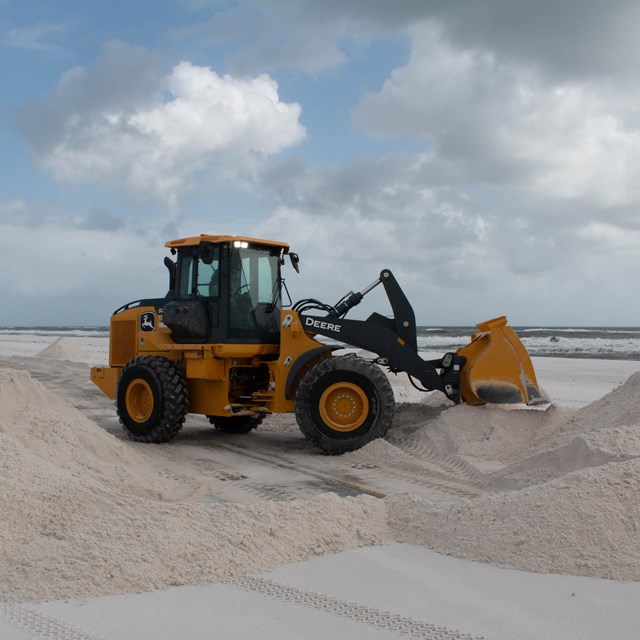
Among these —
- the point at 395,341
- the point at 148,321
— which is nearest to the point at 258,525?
the point at 395,341

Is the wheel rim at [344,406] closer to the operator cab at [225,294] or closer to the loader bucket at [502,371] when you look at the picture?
the operator cab at [225,294]

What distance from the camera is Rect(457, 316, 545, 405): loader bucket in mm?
8883

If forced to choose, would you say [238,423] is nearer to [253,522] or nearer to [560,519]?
[253,522]

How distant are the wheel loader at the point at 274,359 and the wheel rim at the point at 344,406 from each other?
1cm

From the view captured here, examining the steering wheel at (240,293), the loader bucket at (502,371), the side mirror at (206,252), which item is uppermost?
the side mirror at (206,252)

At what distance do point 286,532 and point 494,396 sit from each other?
4678 mm

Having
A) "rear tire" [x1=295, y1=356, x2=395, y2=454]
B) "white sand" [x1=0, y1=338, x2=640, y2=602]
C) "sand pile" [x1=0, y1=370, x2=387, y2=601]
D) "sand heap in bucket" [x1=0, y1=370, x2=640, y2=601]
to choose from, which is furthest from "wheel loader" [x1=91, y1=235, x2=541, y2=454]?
"sand pile" [x1=0, y1=370, x2=387, y2=601]

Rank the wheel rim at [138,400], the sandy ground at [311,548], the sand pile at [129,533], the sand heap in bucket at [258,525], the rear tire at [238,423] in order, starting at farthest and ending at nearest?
the rear tire at [238,423] → the wheel rim at [138,400] → the sand heap in bucket at [258,525] → the sand pile at [129,533] → the sandy ground at [311,548]

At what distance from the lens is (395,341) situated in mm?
9203

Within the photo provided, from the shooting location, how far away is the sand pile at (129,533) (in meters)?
4.22

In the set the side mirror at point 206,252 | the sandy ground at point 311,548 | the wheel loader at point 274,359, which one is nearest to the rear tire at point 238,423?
the wheel loader at point 274,359

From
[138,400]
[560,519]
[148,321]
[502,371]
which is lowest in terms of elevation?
[560,519]

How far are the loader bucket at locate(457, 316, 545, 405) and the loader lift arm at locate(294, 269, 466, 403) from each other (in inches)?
10.9

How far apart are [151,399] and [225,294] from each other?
162cm
